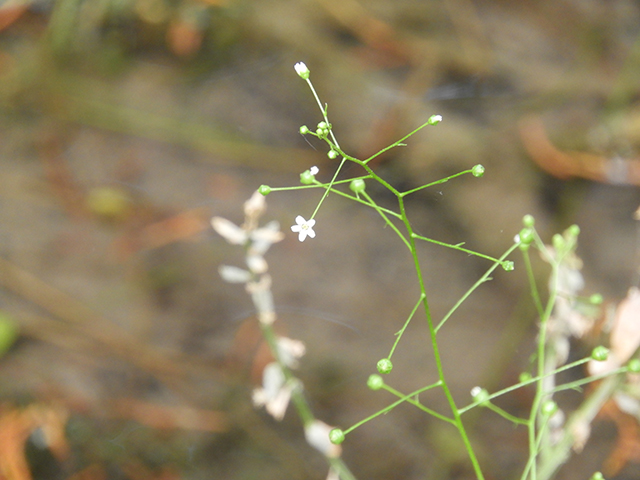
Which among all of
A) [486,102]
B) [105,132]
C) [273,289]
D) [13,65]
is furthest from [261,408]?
[13,65]

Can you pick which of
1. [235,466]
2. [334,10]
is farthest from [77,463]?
[334,10]

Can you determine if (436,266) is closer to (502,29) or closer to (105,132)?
(502,29)

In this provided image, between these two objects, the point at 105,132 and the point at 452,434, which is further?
the point at 105,132

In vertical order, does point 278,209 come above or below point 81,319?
above

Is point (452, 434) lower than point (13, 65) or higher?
lower

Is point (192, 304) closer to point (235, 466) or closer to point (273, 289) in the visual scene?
point (273, 289)

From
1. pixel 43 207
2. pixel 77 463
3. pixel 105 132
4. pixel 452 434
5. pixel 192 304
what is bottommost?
pixel 77 463
